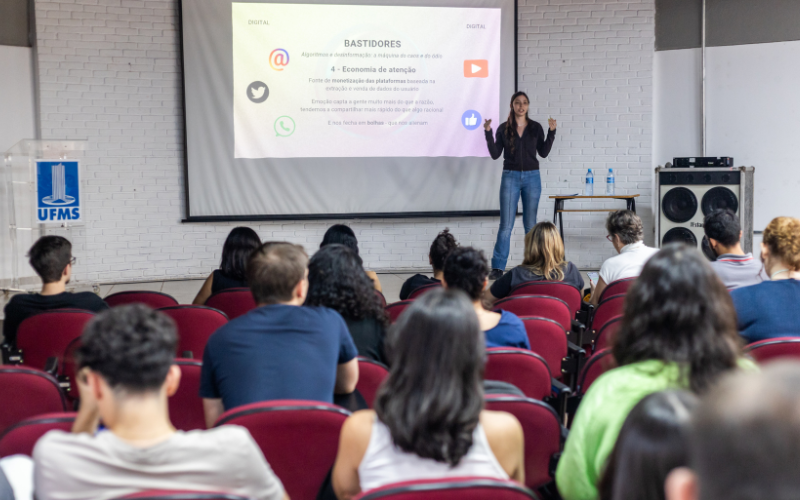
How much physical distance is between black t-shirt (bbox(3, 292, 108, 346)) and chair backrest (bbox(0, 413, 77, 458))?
1616mm

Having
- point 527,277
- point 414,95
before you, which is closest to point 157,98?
point 414,95

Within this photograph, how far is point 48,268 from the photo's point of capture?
9.99 ft

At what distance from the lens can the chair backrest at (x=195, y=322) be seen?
285 centimetres

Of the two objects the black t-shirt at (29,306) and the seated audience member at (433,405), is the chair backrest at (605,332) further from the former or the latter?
the black t-shirt at (29,306)

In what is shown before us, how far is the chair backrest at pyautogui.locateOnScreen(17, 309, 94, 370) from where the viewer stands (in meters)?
2.71

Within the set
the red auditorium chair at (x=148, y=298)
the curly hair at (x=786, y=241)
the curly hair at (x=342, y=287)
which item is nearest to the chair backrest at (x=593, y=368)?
the curly hair at (x=342, y=287)

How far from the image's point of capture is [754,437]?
53cm

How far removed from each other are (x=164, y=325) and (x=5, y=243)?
20.0 feet

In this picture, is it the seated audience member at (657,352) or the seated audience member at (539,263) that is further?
the seated audience member at (539,263)

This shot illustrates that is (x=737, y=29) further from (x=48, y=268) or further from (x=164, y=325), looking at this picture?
(x=164, y=325)

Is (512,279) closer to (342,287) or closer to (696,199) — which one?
(342,287)

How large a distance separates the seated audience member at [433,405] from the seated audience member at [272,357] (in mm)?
540

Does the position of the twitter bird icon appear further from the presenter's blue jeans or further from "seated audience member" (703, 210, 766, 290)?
"seated audience member" (703, 210, 766, 290)

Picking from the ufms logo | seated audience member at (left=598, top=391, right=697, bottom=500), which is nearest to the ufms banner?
the ufms logo
